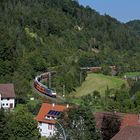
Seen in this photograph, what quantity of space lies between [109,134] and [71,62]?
56.7 m

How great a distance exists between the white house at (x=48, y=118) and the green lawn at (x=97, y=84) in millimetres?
24760

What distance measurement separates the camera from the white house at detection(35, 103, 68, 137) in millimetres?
46719

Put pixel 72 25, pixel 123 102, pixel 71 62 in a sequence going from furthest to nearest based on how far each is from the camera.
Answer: pixel 72 25 → pixel 71 62 → pixel 123 102

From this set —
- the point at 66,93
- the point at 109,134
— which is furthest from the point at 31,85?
the point at 109,134

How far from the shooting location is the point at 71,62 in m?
90.8

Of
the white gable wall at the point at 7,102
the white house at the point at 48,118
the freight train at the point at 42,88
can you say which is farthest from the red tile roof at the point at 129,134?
the freight train at the point at 42,88

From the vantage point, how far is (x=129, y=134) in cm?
3152

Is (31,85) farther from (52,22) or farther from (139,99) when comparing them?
(52,22)

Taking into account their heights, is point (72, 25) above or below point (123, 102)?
above

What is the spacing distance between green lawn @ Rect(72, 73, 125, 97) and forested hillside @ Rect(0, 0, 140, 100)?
1.32m

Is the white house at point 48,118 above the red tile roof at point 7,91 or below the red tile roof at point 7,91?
below

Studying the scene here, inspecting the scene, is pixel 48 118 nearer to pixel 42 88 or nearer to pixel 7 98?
pixel 7 98

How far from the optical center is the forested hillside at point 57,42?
7731 centimetres

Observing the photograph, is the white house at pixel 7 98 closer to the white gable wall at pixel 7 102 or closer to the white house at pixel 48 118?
the white gable wall at pixel 7 102
